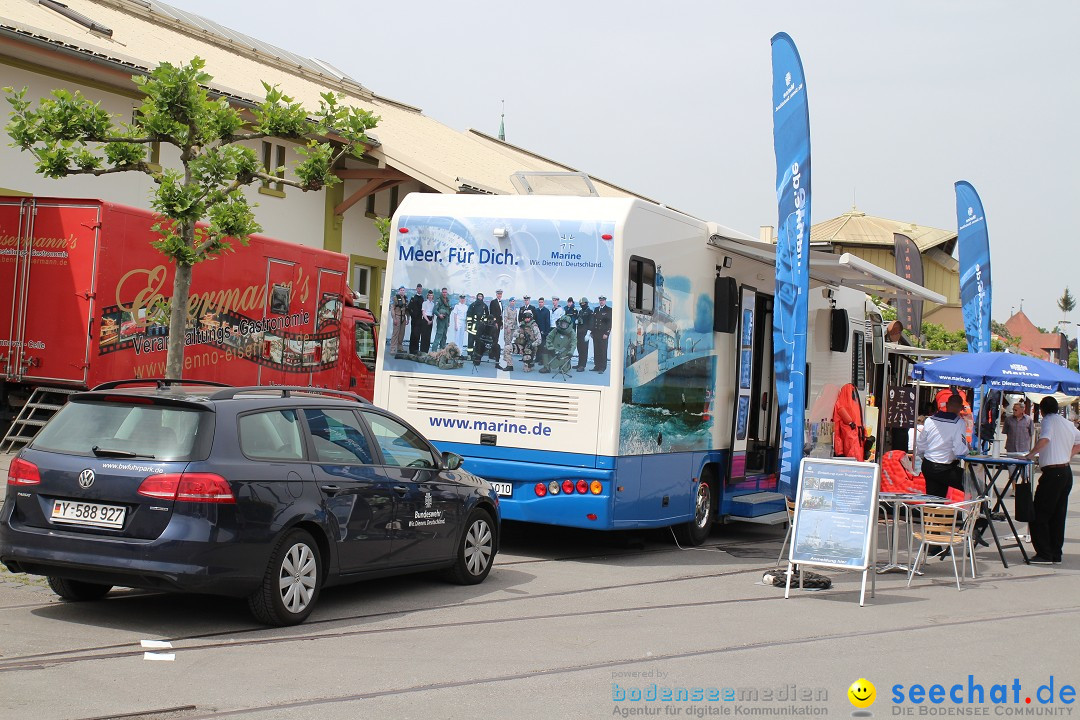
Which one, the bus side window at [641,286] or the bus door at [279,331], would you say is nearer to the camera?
the bus side window at [641,286]

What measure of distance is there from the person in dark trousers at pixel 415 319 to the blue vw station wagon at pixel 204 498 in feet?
10.6

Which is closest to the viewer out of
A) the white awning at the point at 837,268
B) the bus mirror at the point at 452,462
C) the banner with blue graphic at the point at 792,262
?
the bus mirror at the point at 452,462

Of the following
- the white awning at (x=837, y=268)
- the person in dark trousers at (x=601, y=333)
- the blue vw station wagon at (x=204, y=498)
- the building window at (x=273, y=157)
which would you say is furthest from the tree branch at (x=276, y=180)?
the building window at (x=273, y=157)

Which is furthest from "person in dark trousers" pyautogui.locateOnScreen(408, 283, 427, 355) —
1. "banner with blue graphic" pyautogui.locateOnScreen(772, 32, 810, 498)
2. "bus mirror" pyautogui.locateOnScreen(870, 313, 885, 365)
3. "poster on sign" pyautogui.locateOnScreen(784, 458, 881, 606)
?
"bus mirror" pyautogui.locateOnScreen(870, 313, 885, 365)

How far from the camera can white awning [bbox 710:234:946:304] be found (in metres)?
13.0

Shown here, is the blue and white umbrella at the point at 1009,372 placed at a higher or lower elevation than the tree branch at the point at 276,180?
lower

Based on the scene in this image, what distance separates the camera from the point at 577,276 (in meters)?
11.5

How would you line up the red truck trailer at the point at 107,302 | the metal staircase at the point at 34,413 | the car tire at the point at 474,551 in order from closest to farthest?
the car tire at the point at 474,551, the red truck trailer at the point at 107,302, the metal staircase at the point at 34,413

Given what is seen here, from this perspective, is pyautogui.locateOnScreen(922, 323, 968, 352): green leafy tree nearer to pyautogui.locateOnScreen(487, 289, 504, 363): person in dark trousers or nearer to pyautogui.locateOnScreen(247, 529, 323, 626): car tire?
pyautogui.locateOnScreen(487, 289, 504, 363): person in dark trousers

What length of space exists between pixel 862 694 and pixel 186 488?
158 inches

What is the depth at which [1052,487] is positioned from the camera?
43.0 ft

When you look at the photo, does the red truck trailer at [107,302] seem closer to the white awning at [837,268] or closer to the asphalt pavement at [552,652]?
the asphalt pavement at [552,652]

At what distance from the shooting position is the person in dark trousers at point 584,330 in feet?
37.3

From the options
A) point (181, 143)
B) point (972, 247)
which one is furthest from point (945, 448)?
point (972, 247)
